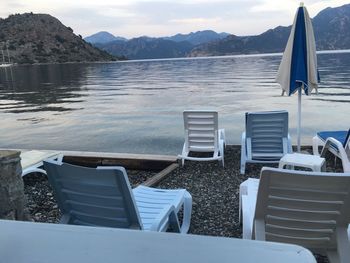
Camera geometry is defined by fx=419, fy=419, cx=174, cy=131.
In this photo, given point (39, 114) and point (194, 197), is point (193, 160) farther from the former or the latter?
point (39, 114)

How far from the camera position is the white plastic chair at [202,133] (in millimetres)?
6727

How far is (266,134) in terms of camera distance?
6449 millimetres

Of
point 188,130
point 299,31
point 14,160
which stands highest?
point 299,31

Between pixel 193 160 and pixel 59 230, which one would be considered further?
pixel 193 160

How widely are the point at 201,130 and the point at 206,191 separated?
1.66 meters

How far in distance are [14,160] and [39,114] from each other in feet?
49.7

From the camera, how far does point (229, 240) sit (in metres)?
1.45

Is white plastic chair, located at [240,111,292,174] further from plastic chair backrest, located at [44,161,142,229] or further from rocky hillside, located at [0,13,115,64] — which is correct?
rocky hillside, located at [0,13,115,64]

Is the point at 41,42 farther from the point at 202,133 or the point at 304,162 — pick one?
the point at 304,162

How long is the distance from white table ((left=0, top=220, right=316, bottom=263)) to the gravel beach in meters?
2.52

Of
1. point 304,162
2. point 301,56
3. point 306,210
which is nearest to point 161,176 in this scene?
point 304,162

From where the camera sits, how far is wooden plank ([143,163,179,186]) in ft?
18.6

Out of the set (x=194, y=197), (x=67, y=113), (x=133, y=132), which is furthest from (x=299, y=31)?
(x=67, y=113)

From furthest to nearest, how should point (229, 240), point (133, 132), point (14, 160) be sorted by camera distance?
point (133, 132) < point (14, 160) < point (229, 240)
